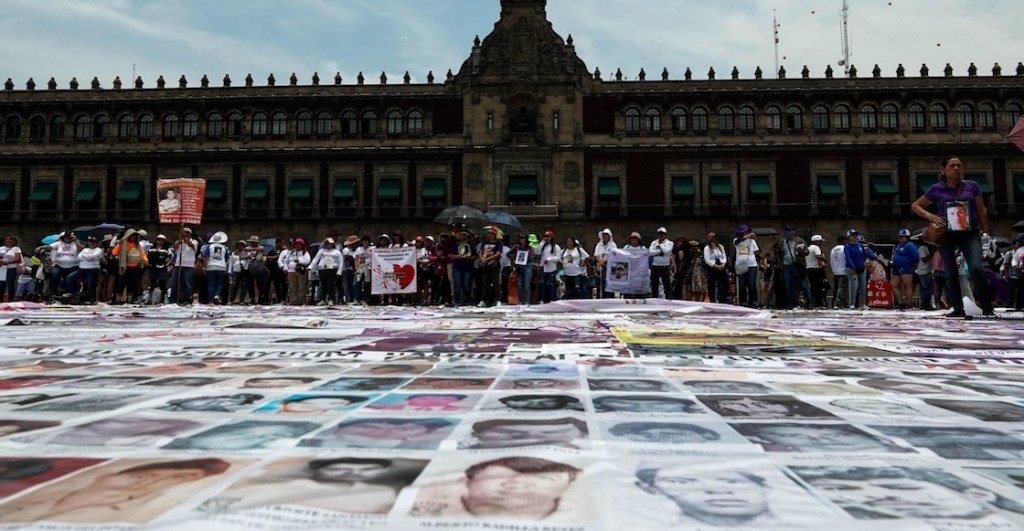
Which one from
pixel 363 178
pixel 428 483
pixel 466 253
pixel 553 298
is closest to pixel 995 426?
pixel 428 483

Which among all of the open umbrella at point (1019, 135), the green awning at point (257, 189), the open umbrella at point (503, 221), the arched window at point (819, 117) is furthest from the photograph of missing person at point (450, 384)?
the arched window at point (819, 117)

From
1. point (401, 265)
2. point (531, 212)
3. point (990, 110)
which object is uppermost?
point (990, 110)

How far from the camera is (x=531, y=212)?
105 ft

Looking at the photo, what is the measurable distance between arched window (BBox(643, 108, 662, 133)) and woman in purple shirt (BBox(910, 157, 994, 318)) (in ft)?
90.2

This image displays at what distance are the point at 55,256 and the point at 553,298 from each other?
9.62 metres

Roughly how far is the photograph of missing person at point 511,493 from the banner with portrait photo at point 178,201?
38.6ft

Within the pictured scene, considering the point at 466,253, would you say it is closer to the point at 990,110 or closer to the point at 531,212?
the point at 531,212

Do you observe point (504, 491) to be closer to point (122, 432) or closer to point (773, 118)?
point (122, 432)

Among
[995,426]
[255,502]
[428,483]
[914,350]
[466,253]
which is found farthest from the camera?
[466,253]

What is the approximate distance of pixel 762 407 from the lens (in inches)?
82.4

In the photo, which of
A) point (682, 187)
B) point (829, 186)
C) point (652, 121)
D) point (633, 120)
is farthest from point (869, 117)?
point (633, 120)

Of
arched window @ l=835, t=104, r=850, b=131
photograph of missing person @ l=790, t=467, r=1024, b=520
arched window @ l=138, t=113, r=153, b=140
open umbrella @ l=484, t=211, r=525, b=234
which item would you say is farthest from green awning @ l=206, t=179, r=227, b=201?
photograph of missing person @ l=790, t=467, r=1024, b=520

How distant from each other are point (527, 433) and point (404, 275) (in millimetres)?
11361

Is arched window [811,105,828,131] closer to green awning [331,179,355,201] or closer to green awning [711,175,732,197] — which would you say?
Answer: green awning [711,175,732,197]
